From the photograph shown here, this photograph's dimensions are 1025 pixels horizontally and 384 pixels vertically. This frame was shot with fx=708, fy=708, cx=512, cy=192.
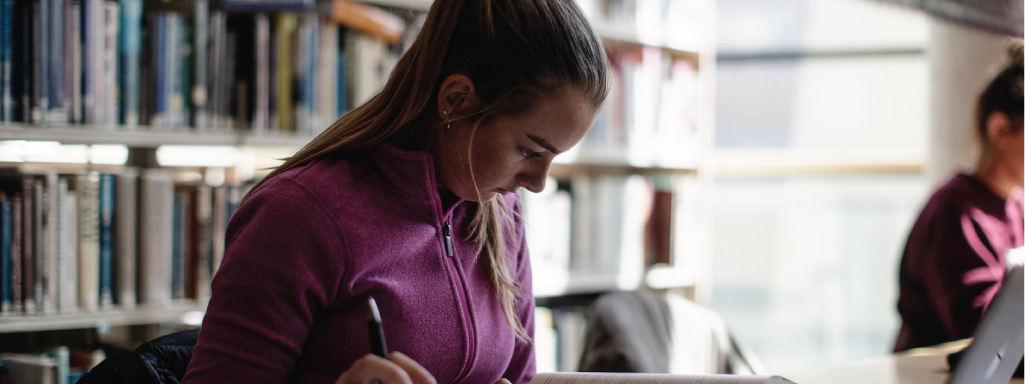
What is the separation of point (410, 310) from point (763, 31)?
2175 mm

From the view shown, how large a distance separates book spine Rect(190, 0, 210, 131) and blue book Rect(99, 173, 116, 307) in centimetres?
19

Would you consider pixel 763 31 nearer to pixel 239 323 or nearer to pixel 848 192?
pixel 848 192

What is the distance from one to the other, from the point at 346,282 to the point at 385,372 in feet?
0.52

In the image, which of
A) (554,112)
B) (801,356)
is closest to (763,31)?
(801,356)

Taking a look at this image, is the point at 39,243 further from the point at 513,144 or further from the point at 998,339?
the point at 998,339

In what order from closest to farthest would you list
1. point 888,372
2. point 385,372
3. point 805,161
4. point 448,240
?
point 385,372
point 448,240
point 888,372
point 805,161

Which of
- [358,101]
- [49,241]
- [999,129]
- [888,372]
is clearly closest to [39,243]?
[49,241]

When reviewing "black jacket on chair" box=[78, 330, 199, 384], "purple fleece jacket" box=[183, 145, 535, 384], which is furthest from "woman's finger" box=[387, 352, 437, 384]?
"black jacket on chair" box=[78, 330, 199, 384]

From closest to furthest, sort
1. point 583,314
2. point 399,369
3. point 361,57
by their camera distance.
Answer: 1. point 399,369
2. point 361,57
3. point 583,314

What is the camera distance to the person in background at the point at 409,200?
697 mm

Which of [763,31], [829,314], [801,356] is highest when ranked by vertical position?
[763,31]

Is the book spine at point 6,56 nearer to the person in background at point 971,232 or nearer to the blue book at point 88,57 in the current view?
the blue book at point 88,57

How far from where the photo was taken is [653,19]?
202 centimetres

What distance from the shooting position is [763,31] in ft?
8.51
